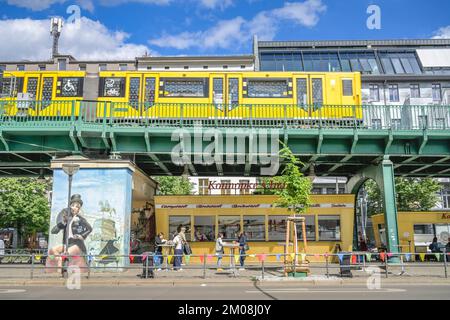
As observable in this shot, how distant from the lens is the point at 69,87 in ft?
75.4

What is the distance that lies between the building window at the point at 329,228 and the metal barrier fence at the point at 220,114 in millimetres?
6052

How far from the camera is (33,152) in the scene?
21.4 metres

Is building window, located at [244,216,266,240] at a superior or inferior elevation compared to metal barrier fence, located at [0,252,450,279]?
superior

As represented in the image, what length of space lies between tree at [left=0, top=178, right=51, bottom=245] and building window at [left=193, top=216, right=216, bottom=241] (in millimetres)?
24697

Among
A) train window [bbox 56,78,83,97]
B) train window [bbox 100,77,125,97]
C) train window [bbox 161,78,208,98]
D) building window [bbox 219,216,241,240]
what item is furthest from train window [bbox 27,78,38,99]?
building window [bbox 219,216,241,240]

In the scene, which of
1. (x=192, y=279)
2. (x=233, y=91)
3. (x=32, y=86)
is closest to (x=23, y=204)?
(x=32, y=86)

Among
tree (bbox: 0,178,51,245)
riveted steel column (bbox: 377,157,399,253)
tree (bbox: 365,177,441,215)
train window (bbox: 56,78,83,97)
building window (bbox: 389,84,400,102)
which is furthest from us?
building window (bbox: 389,84,400,102)

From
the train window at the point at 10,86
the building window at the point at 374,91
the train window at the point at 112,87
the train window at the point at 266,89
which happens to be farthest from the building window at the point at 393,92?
the train window at the point at 10,86

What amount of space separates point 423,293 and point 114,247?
12131 mm

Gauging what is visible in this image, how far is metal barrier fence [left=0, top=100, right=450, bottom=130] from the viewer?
2105cm

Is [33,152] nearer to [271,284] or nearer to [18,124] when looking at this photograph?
[18,124]

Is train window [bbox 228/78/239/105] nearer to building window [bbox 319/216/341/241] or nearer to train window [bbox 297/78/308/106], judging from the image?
train window [bbox 297/78/308/106]

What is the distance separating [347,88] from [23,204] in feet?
110
